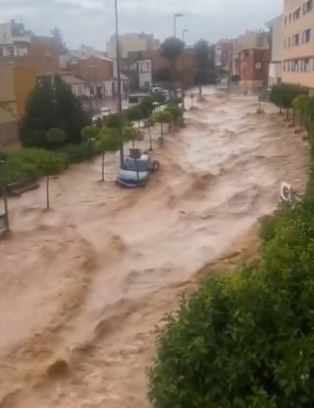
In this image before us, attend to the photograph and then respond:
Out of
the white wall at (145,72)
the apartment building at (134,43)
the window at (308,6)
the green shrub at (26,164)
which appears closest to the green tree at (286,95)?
the window at (308,6)

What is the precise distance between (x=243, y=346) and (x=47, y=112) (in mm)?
23121

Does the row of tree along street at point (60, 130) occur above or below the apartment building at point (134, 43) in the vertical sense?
below

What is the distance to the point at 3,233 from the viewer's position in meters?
16.7

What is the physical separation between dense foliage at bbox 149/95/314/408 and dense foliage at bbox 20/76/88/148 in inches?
884

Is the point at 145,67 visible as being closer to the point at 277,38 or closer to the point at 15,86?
the point at 277,38

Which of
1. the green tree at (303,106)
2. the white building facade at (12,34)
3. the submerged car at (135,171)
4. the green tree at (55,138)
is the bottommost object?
the submerged car at (135,171)

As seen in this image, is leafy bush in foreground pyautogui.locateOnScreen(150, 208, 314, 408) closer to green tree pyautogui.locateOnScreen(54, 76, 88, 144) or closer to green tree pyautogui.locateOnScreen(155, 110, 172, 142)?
green tree pyautogui.locateOnScreen(54, 76, 88, 144)

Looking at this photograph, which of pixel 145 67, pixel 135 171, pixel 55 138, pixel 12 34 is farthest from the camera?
pixel 145 67

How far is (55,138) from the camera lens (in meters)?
26.3

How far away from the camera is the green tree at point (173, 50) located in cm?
6956

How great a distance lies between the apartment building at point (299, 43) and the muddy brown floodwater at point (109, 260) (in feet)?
33.7

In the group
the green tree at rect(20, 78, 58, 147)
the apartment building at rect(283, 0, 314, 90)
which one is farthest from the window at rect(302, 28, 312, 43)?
the green tree at rect(20, 78, 58, 147)

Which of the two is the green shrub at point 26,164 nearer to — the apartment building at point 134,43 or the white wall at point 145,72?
the white wall at point 145,72

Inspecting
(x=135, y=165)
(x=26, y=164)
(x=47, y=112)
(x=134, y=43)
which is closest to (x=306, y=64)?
(x=47, y=112)
